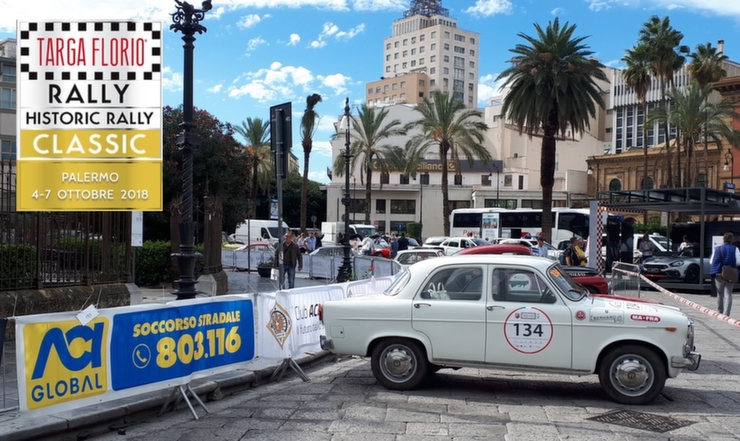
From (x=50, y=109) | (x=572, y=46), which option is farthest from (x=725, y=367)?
(x=572, y=46)

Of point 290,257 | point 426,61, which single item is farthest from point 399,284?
point 426,61

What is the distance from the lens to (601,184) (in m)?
76.4

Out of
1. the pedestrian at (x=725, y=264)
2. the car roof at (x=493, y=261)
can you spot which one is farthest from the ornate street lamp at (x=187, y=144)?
the pedestrian at (x=725, y=264)

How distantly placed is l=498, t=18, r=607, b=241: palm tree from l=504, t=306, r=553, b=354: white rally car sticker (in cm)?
2556

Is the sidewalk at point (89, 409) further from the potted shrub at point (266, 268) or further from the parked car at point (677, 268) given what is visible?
the parked car at point (677, 268)

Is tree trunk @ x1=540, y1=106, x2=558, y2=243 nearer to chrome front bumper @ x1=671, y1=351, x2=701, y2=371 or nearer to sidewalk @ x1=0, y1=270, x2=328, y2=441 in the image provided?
chrome front bumper @ x1=671, y1=351, x2=701, y2=371

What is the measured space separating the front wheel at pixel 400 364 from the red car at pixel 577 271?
210 inches

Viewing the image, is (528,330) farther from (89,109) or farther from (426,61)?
(426,61)

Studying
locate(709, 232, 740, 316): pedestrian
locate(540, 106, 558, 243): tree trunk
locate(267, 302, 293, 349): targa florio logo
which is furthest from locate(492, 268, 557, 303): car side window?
locate(540, 106, 558, 243): tree trunk

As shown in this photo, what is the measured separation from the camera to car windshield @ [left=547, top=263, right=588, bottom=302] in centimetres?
794

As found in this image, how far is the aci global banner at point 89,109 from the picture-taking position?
9242 millimetres

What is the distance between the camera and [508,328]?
7.91 m

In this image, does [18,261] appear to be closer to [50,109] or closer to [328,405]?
[50,109]

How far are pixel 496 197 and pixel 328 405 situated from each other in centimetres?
6815
